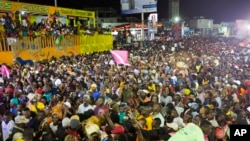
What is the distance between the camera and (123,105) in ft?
22.5

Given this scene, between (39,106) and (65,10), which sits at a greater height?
(65,10)

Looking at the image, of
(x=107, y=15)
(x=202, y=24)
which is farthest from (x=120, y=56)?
(x=202, y=24)

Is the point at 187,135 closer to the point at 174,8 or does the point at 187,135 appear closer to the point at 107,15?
the point at 107,15

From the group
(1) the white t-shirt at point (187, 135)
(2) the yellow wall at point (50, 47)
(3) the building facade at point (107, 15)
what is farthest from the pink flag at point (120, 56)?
(3) the building facade at point (107, 15)

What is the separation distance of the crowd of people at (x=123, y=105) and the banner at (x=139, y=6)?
22453mm

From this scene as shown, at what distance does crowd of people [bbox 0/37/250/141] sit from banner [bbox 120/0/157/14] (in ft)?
73.7

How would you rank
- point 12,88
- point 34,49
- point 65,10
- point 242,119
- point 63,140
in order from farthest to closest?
point 65,10, point 34,49, point 12,88, point 242,119, point 63,140

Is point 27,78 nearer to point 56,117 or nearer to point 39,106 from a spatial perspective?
point 39,106

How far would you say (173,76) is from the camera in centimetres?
1108

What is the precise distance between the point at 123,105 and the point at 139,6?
30411 millimetres

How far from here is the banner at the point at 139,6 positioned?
3469cm

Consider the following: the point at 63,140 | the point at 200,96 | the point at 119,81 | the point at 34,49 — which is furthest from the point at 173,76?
the point at 34,49

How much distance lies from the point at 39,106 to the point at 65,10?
17137 mm

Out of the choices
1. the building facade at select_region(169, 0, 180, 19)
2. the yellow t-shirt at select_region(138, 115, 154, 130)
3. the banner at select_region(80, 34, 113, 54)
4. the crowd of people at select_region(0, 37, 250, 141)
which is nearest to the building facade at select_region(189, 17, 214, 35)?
the building facade at select_region(169, 0, 180, 19)
